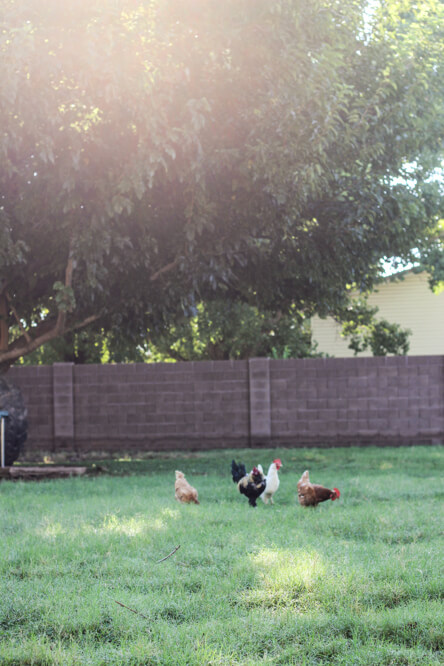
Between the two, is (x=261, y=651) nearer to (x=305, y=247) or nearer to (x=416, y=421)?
(x=305, y=247)

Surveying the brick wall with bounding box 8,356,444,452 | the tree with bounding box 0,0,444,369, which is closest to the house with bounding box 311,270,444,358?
the brick wall with bounding box 8,356,444,452

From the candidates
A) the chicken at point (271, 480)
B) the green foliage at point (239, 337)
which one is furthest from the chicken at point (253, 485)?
the green foliage at point (239, 337)

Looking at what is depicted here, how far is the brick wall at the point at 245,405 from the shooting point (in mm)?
14711

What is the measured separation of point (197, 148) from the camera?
29.9 ft

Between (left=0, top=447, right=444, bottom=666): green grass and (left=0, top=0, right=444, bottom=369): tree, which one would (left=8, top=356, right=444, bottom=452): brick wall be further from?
(left=0, top=447, right=444, bottom=666): green grass

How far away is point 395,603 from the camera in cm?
396

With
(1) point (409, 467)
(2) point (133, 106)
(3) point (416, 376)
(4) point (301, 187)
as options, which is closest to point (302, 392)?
(3) point (416, 376)

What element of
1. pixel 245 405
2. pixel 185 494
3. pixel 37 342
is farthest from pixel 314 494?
pixel 245 405

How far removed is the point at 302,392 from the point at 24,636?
1144 cm

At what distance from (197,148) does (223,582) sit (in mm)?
6083

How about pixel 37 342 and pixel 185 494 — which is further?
pixel 37 342

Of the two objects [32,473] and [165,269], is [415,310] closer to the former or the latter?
[165,269]

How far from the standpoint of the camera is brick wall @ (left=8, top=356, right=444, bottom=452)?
1471 cm

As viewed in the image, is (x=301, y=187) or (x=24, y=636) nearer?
(x=24, y=636)
